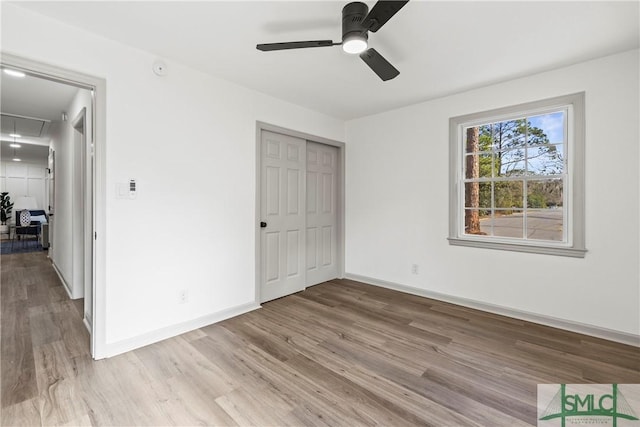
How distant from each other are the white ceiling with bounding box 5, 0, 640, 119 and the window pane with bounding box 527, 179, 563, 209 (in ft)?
3.71

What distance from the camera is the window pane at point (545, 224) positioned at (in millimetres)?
2977

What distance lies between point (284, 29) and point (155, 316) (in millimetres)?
2620

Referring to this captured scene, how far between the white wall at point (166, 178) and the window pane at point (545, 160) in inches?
119

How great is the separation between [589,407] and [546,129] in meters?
2.51

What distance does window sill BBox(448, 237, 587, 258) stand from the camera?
2.81m

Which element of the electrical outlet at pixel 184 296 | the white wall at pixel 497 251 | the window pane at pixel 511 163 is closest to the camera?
the white wall at pixel 497 251

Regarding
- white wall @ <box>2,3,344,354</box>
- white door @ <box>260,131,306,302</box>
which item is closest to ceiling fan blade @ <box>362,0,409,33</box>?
white wall @ <box>2,3,344,354</box>

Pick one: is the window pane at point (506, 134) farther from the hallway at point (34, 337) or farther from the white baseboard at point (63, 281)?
the white baseboard at point (63, 281)

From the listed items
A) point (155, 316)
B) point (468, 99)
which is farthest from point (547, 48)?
point (155, 316)

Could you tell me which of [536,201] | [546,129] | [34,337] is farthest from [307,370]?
[546,129]

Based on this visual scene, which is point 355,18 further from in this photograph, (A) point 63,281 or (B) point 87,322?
(A) point 63,281

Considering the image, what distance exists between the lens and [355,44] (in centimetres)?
182

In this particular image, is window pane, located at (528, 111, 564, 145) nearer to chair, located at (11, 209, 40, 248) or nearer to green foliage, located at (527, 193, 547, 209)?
green foliage, located at (527, 193, 547, 209)

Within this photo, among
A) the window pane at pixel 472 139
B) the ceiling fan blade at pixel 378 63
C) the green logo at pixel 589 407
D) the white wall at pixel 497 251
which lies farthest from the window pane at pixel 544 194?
the ceiling fan blade at pixel 378 63
